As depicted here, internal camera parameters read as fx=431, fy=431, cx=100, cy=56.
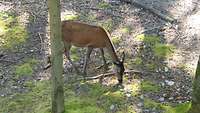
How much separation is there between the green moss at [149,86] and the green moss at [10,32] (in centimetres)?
349

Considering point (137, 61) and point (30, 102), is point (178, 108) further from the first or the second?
point (30, 102)

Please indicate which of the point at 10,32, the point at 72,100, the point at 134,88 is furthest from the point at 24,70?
the point at 134,88

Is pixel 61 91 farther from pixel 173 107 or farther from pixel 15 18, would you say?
pixel 15 18

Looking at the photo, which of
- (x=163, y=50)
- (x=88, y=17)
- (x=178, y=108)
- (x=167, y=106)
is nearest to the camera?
(x=178, y=108)

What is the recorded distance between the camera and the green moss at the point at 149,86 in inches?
336

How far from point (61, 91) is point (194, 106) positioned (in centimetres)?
221

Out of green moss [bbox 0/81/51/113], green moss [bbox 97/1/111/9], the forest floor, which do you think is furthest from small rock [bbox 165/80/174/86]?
green moss [bbox 97/1/111/9]

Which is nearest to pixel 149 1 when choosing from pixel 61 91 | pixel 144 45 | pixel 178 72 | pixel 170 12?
pixel 170 12

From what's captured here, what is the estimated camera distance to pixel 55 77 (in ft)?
23.4

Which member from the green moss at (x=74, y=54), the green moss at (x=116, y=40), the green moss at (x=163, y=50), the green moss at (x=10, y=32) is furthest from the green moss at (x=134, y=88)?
the green moss at (x=10, y=32)

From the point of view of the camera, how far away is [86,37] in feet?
29.6

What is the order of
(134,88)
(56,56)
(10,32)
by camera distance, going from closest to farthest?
1. (56,56)
2. (134,88)
3. (10,32)

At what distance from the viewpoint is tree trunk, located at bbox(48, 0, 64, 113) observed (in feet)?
21.5

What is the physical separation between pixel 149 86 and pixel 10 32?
4186 mm
